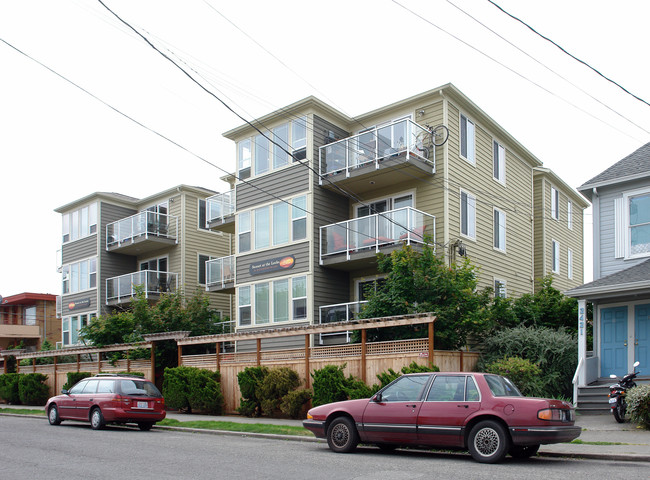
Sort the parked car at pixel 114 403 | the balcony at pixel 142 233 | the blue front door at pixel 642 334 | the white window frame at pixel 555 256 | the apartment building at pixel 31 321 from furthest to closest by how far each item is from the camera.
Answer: the apartment building at pixel 31 321 < the balcony at pixel 142 233 < the white window frame at pixel 555 256 < the blue front door at pixel 642 334 < the parked car at pixel 114 403

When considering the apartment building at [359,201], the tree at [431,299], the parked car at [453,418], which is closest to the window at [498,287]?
the apartment building at [359,201]

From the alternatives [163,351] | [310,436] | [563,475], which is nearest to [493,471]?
[563,475]

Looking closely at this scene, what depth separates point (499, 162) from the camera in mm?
26188

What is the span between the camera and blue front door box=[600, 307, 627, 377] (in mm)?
17469

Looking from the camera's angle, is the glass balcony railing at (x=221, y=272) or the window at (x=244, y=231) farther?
the glass balcony railing at (x=221, y=272)

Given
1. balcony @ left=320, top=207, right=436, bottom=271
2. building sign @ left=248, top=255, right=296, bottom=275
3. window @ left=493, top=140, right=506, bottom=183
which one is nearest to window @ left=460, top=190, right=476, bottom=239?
balcony @ left=320, top=207, right=436, bottom=271

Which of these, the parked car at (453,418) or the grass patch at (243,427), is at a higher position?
the parked car at (453,418)

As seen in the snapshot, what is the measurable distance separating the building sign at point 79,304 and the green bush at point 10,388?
5554 millimetres

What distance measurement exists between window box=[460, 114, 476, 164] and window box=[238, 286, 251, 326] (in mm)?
9367

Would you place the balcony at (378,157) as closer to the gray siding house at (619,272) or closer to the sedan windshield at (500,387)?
the gray siding house at (619,272)

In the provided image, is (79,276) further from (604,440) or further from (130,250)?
(604,440)

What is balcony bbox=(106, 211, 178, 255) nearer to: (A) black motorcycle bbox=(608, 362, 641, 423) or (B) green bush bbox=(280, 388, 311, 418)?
(B) green bush bbox=(280, 388, 311, 418)

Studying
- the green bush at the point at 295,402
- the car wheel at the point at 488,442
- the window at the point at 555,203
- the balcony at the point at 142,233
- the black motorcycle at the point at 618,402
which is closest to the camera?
the car wheel at the point at 488,442

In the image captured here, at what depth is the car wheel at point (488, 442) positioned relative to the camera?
9.86 meters
